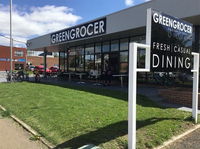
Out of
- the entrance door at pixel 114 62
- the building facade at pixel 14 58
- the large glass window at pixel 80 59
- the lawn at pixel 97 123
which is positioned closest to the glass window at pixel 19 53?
the building facade at pixel 14 58

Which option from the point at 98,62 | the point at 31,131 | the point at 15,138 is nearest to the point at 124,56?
the point at 98,62

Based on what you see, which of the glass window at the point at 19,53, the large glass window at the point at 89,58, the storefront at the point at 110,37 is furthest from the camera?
the glass window at the point at 19,53

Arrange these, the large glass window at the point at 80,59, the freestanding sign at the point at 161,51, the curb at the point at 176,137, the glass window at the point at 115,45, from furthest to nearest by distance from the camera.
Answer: the large glass window at the point at 80,59 < the glass window at the point at 115,45 < the curb at the point at 176,137 < the freestanding sign at the point at 161,51

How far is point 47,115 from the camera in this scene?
22.2 feet

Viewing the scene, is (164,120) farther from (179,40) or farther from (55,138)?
(55,138)

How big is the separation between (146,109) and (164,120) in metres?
1.35

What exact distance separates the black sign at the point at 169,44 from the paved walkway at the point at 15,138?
124 inches

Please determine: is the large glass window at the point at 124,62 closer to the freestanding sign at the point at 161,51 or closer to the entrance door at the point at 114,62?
the entrance door at the point at 114,62

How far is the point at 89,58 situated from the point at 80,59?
167cm

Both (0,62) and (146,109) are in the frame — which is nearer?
(146,109)

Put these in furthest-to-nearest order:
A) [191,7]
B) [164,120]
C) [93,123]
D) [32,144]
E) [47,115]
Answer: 1. [191,7]
2. [47,115]
3. [164,120]
4. [93,123]
5. [32,144]

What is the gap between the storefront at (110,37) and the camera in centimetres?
1031

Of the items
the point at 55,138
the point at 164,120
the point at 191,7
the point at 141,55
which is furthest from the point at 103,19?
the point at 55,138

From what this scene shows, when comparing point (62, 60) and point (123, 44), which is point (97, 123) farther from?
point (62, 60)
